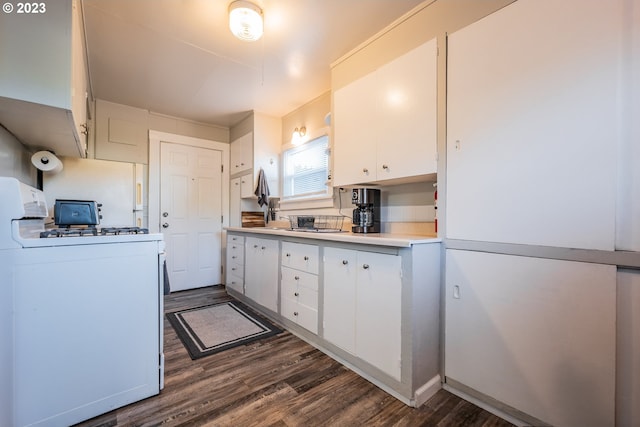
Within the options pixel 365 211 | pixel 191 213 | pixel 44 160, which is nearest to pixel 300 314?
pixel 365 211

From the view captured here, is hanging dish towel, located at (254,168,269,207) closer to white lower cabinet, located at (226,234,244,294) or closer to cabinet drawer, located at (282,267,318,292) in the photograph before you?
white lower cabinet, located at (226,234,244,294)

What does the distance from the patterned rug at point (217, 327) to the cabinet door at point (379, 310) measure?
3.41ft

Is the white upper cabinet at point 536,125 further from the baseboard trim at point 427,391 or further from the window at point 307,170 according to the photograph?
the window at point 307,170

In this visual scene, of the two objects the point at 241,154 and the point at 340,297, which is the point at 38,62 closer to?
the point at 340,297

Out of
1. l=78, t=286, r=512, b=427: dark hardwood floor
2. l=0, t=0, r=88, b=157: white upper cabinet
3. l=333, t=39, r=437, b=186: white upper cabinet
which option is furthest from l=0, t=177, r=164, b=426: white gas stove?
l=333, t=39, r=437, b=186: white upper cabinet

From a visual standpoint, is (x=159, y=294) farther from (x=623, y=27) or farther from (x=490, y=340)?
Answer: (x=623, y=27)

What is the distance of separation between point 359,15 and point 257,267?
2480 millimetres

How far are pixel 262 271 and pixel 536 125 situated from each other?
2541mm

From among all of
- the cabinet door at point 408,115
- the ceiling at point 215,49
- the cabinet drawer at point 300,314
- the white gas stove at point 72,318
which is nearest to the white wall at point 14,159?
the white gas stove at point 72,318

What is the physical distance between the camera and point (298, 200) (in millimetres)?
3385

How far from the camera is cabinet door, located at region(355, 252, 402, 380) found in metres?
1.60

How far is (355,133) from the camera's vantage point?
2287mm

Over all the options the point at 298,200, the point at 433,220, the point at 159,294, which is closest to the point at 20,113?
the point at 159,294

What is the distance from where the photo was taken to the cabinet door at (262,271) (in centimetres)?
271
